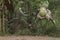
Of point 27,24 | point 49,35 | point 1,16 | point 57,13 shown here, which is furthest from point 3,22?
point 57,13

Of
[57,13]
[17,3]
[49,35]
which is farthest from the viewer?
[57,13]

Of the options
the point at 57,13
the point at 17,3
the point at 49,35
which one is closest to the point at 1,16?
the point at 17,3

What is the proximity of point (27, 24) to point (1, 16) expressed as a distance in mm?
971

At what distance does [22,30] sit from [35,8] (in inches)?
38.6

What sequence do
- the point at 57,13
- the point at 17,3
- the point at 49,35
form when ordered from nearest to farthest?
the point at 49,35 < the point at 17,3 < the point at 57,13

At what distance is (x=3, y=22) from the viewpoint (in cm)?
873

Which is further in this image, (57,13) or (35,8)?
(57,13)

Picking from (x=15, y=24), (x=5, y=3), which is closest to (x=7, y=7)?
(x=5, y=3)

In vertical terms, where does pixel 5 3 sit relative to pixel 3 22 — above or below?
above

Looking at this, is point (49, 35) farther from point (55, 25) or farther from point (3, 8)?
point (3, 8)

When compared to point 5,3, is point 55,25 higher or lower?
lower

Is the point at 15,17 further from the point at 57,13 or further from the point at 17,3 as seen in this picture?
the point at 57,13

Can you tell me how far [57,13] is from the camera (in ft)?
33.9

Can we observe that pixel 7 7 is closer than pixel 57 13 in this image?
Yes
